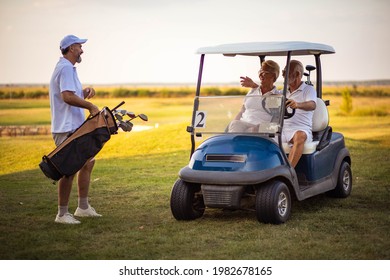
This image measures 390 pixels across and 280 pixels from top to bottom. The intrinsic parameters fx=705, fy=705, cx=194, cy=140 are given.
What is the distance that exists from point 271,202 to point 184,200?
28.3 inches

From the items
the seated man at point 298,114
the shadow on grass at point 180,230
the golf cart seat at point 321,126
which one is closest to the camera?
the shadow on grass at point 180,230

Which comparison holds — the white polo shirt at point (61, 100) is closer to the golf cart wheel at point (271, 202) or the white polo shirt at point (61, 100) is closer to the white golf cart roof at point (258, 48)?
the white golf cart roof at point (258, 48)

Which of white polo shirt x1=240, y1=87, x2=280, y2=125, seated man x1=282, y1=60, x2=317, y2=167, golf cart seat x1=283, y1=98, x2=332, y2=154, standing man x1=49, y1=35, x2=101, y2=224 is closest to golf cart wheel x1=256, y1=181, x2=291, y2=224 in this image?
seated man x1=282, y1=60, x2=317, y2=167

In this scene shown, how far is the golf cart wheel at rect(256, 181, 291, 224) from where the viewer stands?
5305 millimetres

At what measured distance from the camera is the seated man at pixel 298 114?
233 inches

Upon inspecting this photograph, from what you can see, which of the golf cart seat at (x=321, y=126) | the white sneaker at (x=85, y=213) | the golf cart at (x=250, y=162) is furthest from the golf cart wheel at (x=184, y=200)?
the golf cart seat at (x=321, y=126)

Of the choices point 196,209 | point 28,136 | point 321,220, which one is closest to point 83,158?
point 196,209

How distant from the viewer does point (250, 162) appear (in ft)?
17.7

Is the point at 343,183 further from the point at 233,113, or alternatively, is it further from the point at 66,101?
the point at 66,101

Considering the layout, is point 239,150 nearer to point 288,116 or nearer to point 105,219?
point 288,116

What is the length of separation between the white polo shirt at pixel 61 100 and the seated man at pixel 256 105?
1309 millimetres

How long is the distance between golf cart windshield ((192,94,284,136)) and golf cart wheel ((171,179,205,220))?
1.72 ft

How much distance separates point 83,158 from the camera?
551 cm

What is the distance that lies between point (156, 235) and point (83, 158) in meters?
0.86
